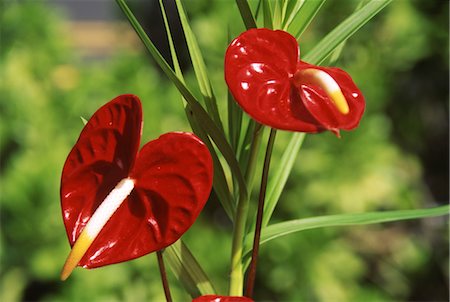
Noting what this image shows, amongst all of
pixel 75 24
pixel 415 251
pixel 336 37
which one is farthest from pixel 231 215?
pixel 75 24

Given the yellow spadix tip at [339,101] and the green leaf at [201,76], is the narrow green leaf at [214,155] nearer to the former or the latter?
the green leaf at [201,76]

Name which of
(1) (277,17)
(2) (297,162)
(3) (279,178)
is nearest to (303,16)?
(1) (277,17)

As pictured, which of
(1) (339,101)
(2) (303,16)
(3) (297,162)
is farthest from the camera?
(3) (297,162)

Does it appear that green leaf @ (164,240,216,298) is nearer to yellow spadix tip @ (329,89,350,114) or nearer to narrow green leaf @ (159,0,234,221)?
narrow green leaf @ (159,0,234,221)

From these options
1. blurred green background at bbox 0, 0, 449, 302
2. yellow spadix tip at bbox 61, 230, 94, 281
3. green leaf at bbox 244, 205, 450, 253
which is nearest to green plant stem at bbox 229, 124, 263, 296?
green leaf at bbox 244, 205, 450, 253

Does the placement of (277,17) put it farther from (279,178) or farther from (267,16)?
(279,178)
